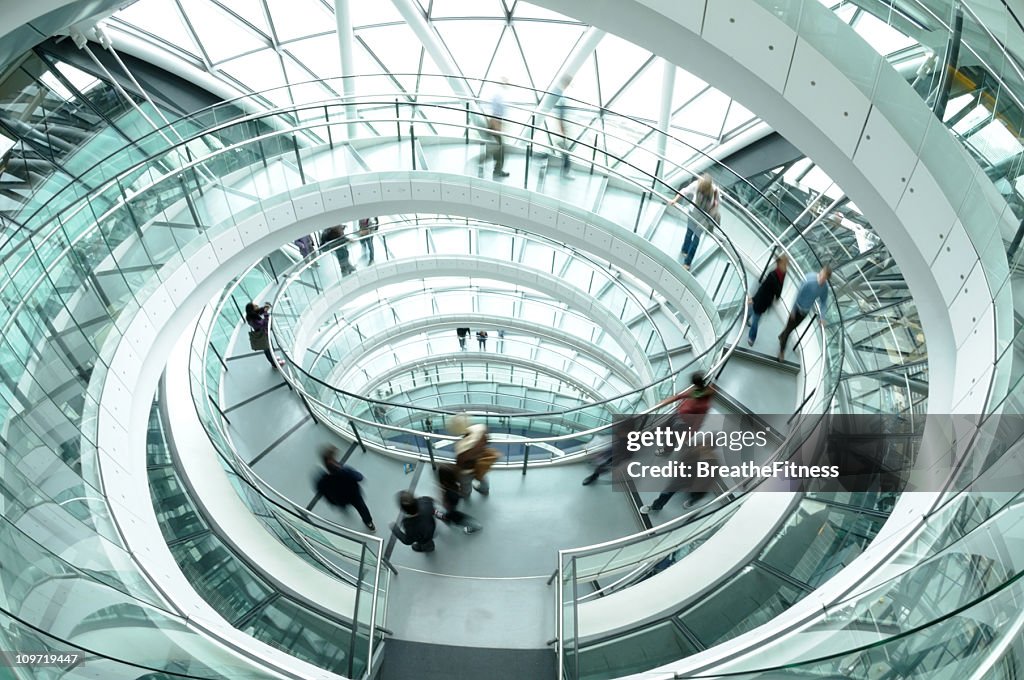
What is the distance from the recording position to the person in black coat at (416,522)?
336 inches

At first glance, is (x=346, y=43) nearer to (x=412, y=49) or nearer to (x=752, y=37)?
(x=412, y=49)

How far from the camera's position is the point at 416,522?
868 cm

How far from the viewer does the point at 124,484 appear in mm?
8008

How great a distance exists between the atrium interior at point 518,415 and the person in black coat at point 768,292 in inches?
4.3

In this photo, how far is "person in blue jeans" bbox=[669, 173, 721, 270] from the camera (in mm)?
11695

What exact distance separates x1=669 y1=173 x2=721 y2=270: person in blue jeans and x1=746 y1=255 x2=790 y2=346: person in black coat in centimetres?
187

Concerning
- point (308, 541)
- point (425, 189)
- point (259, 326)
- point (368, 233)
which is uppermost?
point (368, 233)

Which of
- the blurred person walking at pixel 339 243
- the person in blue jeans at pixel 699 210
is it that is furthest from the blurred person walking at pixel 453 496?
the blurred person walking at pixel 339 243

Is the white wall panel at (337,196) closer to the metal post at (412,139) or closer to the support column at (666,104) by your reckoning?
→ the metal post at (412,139)

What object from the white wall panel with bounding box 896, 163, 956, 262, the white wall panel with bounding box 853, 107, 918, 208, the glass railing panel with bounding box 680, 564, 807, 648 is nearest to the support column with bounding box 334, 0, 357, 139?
Answer: the white wall panel with bounding box 853, 107, 918, 208

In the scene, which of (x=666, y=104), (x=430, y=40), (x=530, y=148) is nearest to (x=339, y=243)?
(x=430, y=40)

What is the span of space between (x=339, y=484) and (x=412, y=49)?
38.2 feet
